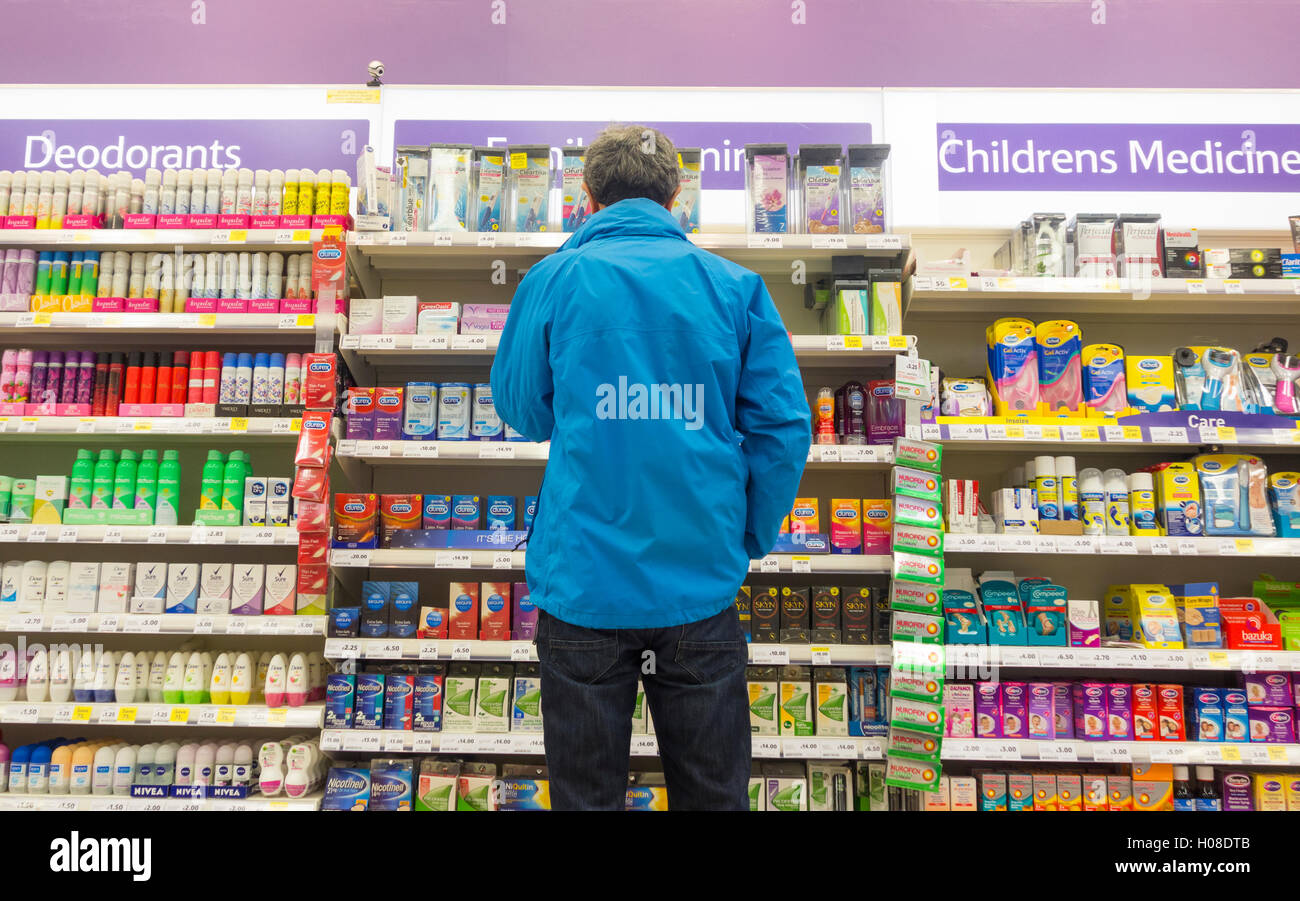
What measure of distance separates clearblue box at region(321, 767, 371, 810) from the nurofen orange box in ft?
6.79

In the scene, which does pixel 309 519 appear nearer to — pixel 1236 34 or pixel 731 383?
pixel 731 383

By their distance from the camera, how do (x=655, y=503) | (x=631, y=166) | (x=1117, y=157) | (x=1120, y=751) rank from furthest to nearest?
(x=1117, y=157), (x=1120, y=751), (x=631, y=166), (x=655, y=503)

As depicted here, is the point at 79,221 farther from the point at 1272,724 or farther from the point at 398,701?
the point at 1272,724

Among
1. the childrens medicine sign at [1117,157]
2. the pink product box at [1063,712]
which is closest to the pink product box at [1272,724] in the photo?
the pink product box at [1063,712]

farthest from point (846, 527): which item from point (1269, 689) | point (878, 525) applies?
point (1269, 689)

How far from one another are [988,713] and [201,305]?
3.47 m

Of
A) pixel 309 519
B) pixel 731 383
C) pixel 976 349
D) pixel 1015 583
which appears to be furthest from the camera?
pixel 976 349

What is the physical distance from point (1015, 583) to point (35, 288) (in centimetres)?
421

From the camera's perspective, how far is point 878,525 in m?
3.21

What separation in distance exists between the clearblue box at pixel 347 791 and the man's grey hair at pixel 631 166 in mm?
2366

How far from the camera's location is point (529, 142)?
396cm

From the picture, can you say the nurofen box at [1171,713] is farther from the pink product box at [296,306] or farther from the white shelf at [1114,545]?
the pink product box at [296,306]
